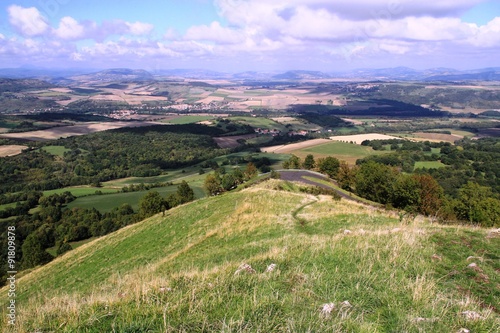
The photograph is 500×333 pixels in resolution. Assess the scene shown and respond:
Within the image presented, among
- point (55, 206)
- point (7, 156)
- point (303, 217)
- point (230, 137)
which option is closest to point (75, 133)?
point (7, 156)

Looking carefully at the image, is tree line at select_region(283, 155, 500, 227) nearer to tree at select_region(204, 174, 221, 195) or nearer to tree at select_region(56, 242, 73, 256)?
tree at select_region(204, 174, 221, 195)

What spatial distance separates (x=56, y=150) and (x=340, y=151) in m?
132

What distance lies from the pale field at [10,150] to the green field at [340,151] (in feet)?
388

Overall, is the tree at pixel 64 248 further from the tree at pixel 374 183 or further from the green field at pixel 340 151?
the green field at pixel 340 151

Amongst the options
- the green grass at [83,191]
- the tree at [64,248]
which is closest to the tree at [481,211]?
the tree at [64,248]

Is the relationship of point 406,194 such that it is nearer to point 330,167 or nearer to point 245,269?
point 330,167

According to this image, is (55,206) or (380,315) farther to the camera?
(55,206)

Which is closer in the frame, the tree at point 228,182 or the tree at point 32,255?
the tree at point 32,255

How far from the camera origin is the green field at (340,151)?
120500mm

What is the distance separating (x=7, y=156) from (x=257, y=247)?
150 metres

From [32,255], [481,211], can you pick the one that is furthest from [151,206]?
[481,211]

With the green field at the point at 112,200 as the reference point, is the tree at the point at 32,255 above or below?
above

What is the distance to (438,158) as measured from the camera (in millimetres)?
120062

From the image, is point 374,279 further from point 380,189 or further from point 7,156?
point 7,156
